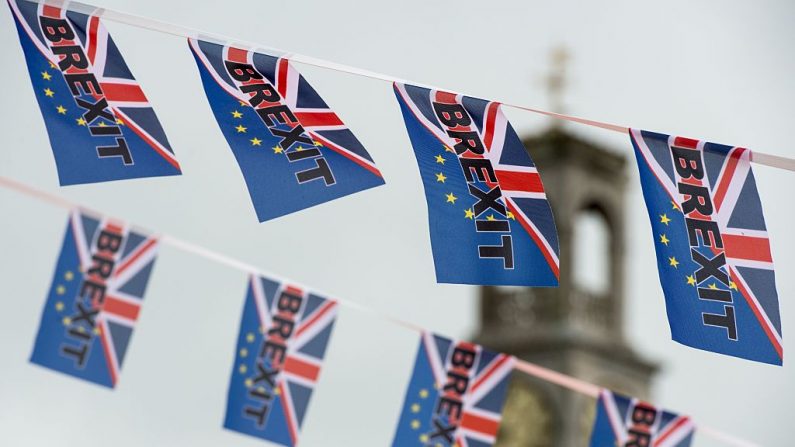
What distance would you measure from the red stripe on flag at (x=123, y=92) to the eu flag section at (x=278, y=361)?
3.75 m

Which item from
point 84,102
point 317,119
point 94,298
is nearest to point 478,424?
point 94,298

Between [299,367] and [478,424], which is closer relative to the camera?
[299,367]

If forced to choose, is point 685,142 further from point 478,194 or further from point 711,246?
point 478,194

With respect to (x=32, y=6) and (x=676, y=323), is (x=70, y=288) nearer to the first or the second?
(x=32, y=6)

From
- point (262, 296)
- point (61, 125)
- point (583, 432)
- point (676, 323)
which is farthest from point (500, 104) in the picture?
point (583, 432)

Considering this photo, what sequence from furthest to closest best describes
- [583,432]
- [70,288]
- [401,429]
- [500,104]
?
[583,432]
[401,429]
[70,288]
[500,104]

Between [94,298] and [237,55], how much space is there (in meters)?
3.91

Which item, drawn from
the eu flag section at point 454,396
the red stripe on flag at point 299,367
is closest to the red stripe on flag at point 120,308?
the red stripe on flag at point 299,367

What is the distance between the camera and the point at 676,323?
30.3ft

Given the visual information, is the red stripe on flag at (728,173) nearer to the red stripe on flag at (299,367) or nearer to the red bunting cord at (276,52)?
the red bunting cord at (276,52)

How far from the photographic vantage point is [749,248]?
935cm

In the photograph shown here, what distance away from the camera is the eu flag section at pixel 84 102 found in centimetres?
932

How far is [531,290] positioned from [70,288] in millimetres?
29265

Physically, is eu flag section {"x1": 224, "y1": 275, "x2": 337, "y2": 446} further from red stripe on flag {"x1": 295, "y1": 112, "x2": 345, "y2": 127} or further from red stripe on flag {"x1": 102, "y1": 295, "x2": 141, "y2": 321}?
red stripe on flag {"x1": 295, "y1": 112, "x2": 345, "y2": 127}
